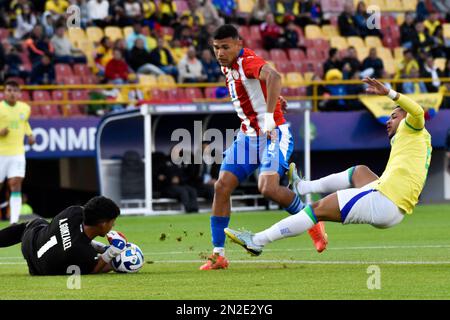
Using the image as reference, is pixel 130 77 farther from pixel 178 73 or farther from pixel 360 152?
pixel 360 152

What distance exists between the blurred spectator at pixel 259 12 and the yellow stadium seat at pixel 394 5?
480cm

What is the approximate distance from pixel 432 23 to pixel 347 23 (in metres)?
2.46

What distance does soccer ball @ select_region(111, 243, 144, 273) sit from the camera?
448 inches

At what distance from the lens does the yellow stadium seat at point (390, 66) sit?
29.5 m

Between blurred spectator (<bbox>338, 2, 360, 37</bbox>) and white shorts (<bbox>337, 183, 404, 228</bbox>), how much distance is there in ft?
64.0

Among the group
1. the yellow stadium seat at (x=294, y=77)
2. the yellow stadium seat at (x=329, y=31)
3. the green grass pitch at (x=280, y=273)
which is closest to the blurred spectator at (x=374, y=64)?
the yellow stadium seat at (x=294, y=77)

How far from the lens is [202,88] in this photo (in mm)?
26938

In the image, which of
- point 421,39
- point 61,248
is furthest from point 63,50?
point 61,248

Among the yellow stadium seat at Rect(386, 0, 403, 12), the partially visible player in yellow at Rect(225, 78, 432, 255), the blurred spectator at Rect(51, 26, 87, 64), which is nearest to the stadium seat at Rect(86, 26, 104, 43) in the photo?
the blurred spectator at Rect(51, 26, 87, 64)

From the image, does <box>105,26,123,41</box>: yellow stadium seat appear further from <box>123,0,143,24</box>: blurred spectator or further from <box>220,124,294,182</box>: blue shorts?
<box>220,124,294,182</box>: blue shorts

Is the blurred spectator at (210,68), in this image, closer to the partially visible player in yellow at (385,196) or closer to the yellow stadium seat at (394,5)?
the yellow stadium seat at (394,5)

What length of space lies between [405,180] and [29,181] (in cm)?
1667

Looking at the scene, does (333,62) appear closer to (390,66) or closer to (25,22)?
(390,66)
